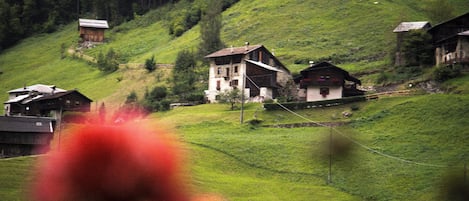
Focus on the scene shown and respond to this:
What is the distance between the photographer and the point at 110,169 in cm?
277

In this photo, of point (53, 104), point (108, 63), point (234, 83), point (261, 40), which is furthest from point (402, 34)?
point (108, 63)

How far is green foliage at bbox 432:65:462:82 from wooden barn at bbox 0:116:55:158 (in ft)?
117

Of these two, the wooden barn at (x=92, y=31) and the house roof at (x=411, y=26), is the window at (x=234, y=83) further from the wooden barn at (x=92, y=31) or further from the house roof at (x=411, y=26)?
the wooden barn at (x=92, y=31)

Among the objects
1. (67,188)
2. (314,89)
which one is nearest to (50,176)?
(67,188)

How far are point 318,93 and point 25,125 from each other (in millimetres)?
30120

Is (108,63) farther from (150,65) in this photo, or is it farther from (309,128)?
(309,128)

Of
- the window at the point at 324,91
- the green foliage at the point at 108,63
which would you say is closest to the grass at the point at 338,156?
the window at the point at 324,91

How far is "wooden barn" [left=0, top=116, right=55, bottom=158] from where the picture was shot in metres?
56.2

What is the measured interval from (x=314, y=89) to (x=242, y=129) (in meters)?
14.8

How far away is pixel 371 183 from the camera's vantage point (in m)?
42.1

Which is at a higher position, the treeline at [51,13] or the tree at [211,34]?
the treeline at [51,13]

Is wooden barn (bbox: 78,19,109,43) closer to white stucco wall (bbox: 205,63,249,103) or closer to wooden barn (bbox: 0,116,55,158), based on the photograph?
white stucco wall (bbox: 205,63,249,103)

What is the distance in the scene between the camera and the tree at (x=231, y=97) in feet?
236

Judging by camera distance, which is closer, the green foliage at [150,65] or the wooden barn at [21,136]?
the wooden barn at [21,136]
